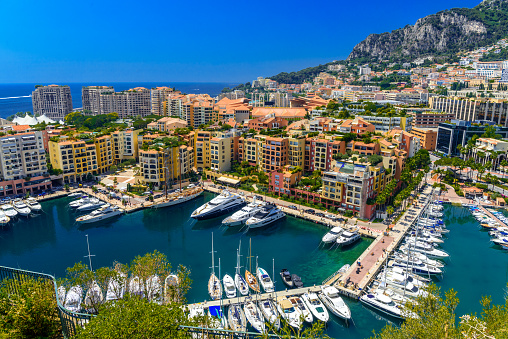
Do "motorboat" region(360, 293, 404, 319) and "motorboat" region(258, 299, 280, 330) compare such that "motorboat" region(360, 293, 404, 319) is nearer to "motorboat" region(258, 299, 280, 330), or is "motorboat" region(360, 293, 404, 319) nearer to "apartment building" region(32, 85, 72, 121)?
"motorboat" region(258, 299, 280, 330)

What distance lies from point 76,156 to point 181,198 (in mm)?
16856

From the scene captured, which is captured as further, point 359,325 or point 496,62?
point 496,62

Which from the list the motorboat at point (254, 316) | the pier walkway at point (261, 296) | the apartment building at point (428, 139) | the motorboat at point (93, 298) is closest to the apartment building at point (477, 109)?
the apartment building at point (428, 139)

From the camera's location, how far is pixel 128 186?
4694 centimetres

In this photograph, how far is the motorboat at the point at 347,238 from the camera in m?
32.9

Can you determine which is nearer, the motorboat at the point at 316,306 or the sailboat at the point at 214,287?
the motorboat at the point at 316,306

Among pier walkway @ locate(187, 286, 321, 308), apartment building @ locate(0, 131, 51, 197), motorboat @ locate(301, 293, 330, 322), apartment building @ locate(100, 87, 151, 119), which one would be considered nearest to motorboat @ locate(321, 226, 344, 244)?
pier walkway @ locate(187, 286, 321, 308)

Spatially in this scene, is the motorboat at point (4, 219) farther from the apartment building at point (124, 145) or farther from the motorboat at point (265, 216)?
the motorboat at point (265, 216)

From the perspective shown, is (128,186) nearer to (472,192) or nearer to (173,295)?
(173,295)

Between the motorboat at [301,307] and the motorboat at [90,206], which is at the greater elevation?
the motorboat at [90,206]

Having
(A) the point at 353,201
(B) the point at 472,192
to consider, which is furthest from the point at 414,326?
(B) the point at 472,192

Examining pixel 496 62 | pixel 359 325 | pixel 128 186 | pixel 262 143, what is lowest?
pixel 359 325

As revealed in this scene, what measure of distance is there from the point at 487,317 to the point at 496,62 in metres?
123

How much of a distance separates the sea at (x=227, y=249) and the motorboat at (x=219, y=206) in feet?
2.86
